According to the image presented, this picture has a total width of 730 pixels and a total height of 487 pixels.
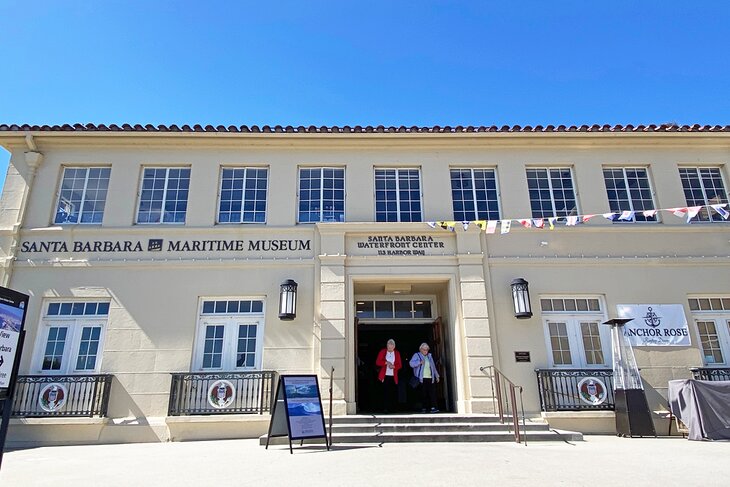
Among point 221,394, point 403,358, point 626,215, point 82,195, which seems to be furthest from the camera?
point 403,358

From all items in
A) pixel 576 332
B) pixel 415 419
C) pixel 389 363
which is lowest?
pixel 415 419

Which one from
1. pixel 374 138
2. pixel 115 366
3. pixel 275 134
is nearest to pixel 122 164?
pixel 275 134

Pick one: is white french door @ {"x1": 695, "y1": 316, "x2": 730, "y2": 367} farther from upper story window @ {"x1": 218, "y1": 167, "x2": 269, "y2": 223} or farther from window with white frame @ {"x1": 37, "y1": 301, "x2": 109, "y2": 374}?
window with white frame @ {"x1": 37, "y1": 301, "x2": 109, "y2": 374}

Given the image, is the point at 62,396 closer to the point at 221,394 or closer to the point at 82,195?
the point at 221,394

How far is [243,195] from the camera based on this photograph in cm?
1152

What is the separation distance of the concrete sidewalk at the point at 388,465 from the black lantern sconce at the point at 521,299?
2.75m

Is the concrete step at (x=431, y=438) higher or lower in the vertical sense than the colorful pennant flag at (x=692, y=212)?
lower

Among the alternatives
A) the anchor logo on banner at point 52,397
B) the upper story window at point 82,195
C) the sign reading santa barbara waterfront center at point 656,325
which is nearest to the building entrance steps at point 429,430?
the sign reading santa barbara waterfront center at point 656,325

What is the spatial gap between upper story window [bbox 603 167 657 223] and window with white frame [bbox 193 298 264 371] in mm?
8573

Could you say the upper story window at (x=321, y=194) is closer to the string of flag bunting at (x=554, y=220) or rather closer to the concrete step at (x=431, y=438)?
the string of flag bunting at (x=554, y=220)

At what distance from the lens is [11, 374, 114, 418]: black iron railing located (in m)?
9.45

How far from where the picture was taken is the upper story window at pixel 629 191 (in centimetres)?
1149

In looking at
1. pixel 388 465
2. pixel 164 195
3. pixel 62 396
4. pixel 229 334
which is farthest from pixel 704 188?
Answer: pixel 62 396

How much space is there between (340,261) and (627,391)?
6.15 metres
